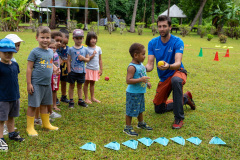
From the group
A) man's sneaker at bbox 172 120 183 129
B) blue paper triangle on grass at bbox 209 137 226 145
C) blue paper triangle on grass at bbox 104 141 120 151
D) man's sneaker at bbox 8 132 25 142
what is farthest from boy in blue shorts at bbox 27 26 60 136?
blue paper triangle on grass at bbox 209 137 226 145

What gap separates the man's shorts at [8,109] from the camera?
3299 millimetres

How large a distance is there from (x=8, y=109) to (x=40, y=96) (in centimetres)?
58

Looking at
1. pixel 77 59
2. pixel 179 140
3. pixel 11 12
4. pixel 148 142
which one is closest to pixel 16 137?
pixel 148 142

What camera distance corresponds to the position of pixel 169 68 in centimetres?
414

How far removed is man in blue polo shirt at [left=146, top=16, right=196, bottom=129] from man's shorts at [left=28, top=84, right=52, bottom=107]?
1.77 m

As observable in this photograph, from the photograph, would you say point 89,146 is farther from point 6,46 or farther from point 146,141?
point 6,46

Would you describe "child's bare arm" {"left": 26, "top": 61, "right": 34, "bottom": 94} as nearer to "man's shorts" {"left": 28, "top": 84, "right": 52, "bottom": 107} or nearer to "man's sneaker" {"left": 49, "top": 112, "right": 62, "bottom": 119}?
"man's shorts" {"left": 28, "top": 84, "right": 52, "bottom": 107}

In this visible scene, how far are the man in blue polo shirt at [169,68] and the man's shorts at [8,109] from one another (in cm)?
227

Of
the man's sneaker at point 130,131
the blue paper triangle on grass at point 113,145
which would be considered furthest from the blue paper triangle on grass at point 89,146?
the man's sneaker at point 130,131

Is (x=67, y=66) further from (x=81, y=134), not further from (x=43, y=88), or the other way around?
(x=81, y=134)

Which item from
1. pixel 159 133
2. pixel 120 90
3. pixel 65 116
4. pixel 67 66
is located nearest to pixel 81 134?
pixel 65 116

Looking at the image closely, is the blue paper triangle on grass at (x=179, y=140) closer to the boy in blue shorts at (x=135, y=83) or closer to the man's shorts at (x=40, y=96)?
the boy in blue shorts at (x=135, y=83)

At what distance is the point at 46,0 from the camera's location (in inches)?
1502

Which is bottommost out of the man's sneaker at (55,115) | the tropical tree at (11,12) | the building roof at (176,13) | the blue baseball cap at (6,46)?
the man's sneaker at (55,115)
